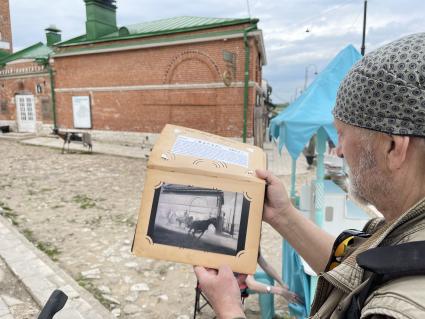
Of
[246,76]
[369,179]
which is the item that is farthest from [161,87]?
[369,179]

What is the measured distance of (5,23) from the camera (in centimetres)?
2528

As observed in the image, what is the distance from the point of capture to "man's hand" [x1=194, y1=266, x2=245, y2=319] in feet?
3.62

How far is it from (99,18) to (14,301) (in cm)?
1662

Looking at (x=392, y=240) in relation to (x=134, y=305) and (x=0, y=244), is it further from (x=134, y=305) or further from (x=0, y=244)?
(x=0, y=244)

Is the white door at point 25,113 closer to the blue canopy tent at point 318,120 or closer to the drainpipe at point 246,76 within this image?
the drainpipe at point 246,76

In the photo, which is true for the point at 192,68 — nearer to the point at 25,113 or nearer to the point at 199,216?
the point at 25,113

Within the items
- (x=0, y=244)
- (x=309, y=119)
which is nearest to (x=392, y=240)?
(x=309, y=119)

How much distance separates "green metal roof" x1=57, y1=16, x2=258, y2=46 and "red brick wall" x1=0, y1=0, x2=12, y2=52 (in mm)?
11968

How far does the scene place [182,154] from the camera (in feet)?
4.19

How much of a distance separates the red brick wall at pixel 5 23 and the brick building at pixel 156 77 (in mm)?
9243

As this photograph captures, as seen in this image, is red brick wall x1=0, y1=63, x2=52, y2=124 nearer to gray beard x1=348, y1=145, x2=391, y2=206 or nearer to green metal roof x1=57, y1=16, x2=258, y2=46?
green metal roof x1=57, y1=16, x2=258, y2=46

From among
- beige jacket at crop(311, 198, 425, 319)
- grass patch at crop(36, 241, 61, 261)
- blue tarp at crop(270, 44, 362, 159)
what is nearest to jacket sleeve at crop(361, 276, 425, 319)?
beige jacket at crop(311, 198, 425, 319)

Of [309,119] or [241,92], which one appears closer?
[309,119]

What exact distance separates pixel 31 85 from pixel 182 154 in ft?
72.0
